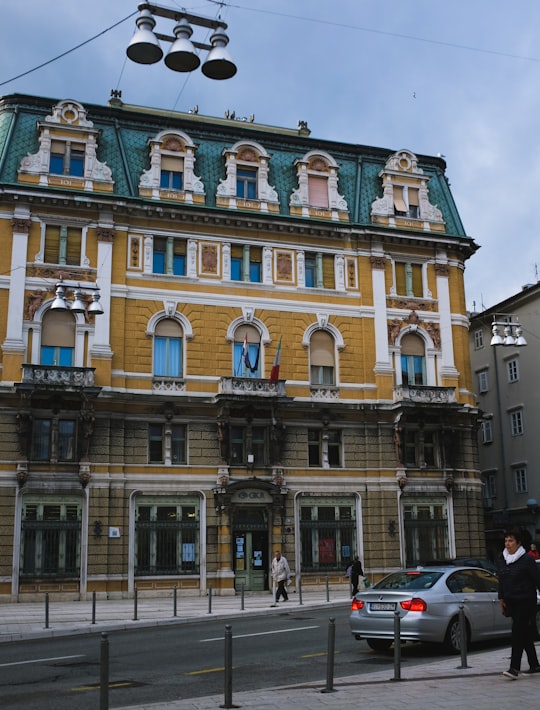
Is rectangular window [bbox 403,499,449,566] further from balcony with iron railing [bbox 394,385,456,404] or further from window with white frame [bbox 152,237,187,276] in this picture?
window with white frame [bbox 152,237,187,276]

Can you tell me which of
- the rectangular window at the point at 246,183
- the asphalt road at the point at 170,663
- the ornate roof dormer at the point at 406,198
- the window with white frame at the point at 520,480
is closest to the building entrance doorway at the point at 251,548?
the rectangular window at the point at 246,183

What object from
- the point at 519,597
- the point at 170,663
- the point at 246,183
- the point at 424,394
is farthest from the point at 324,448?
the point at 519,597

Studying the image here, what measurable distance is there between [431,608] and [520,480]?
1509 inches

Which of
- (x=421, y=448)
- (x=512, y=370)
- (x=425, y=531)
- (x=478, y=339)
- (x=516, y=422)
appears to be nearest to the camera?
(x=425, y=531)

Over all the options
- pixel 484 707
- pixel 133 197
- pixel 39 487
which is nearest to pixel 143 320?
pixel 133 197

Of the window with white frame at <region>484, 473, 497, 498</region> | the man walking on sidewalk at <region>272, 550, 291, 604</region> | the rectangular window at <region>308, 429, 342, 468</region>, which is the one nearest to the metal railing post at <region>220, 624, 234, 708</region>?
the man walking on sidewalk at <region>272, 550, 291, 604</region>

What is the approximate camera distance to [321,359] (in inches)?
1591

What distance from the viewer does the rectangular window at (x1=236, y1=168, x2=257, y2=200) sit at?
4106cm

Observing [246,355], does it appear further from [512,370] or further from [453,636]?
[453,636]

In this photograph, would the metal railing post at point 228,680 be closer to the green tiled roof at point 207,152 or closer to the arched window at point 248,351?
the arched window at point 248,351

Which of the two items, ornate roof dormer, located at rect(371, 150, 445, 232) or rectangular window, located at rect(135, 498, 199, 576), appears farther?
ornate roof dormer, located at rect(371, 150, 445, 232)

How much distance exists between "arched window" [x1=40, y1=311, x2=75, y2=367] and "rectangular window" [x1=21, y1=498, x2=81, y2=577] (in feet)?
19.1

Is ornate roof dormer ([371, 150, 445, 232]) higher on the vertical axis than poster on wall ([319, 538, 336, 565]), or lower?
higher

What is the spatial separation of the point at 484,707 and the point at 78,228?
102 ft
